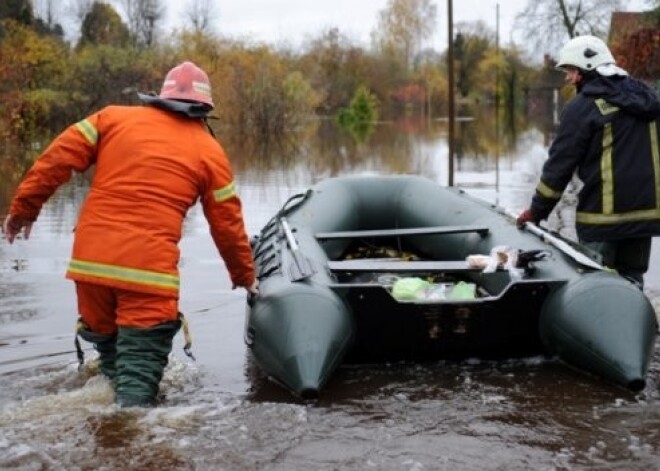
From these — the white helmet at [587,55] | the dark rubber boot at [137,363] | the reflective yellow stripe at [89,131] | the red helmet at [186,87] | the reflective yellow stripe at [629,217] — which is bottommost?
the dark rubber boot at [137,363]

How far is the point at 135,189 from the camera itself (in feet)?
14.5

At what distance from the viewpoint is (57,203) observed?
13.9 metres

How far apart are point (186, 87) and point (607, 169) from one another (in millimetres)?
2366

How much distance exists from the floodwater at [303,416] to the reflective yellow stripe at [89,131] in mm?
1197

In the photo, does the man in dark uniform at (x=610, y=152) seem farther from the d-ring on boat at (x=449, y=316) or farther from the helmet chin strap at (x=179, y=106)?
the helmet chin strap at (x=179, y=106)

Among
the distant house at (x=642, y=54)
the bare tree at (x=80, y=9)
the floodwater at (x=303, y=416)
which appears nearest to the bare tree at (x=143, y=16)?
the bare tree at (x=80, y=9)

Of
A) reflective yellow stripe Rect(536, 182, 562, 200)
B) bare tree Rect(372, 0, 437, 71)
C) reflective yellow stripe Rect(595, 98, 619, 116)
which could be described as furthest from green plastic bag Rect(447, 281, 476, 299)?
bare tree Rect(372, 0, 437, 71)

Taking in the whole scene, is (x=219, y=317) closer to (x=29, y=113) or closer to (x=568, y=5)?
(x=29, y=113)

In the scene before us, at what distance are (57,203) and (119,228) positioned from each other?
32.7 feet

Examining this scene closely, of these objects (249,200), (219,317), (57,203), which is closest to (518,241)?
(219,317)

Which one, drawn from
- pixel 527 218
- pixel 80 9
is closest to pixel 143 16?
pixel 80 9

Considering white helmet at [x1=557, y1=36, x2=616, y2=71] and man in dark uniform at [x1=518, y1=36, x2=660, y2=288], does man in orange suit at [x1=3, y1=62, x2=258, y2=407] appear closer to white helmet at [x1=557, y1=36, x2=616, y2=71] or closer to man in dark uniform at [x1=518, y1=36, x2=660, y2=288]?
man in dark uniform at [x1=518, y1=36, x2=660, y2=288]

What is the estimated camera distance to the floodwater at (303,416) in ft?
12.6

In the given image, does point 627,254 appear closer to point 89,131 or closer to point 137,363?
point 137,363
